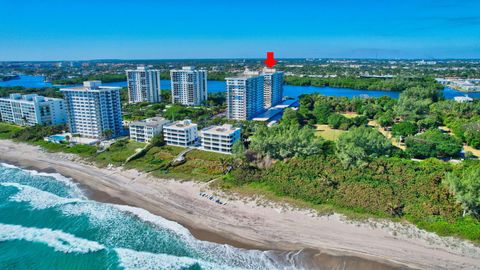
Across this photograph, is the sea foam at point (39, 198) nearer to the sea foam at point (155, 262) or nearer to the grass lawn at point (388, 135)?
the sea foam at point (155, 262)

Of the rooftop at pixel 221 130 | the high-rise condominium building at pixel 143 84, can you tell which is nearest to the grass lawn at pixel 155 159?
the rooftop at pixel 221 130

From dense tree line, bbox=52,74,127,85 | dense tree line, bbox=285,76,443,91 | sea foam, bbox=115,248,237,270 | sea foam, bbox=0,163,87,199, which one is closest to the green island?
sea foam, bbox=0,163,87,199

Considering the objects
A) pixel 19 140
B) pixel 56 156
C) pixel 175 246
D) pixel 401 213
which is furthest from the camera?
pixel 19 140

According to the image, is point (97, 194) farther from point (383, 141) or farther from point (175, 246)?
point (383, 141)

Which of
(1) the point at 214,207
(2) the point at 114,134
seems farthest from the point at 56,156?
→ (1) the point at 214,207

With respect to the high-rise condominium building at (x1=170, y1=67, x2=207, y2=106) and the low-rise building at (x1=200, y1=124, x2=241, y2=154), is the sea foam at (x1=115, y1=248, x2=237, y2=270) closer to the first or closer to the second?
the low-rise building at (x1=200, y1=124, x2=241, y2=154)
